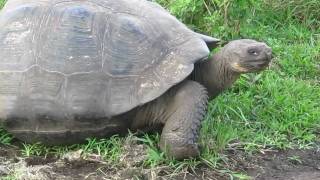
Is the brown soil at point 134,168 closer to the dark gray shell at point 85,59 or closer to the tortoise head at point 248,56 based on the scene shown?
the dark gray shell at point 85,59

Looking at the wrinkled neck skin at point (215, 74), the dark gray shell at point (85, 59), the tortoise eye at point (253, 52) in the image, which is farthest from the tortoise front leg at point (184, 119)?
the tortoise eye at point (253, 52)

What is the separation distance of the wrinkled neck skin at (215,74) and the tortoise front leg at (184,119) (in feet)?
0.88

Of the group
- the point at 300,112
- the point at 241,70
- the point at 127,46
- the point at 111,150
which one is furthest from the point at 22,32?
the point at 300,112

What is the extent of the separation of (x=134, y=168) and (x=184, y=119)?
1.57ft

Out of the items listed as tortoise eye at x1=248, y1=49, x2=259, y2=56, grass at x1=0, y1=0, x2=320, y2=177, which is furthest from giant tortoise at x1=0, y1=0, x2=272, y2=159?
grass at x1=0, y1=0, x2=320, y2=177

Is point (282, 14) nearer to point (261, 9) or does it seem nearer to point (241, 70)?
point (261, 9)

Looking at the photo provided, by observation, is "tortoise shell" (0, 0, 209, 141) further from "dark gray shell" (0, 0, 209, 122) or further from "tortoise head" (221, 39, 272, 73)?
"tortoise head" (221, 39, 272, 73)

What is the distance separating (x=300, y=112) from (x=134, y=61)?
5.34 ft

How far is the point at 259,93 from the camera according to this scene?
18.1ft

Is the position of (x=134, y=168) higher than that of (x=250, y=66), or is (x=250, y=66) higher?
(x=250, y=66)

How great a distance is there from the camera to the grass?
14.5ft

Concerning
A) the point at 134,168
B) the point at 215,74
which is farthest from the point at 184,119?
the point at 215,74

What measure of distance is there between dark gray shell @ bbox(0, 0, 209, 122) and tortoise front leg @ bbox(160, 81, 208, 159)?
0.13 metres

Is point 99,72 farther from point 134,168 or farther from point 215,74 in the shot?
point 215,74
